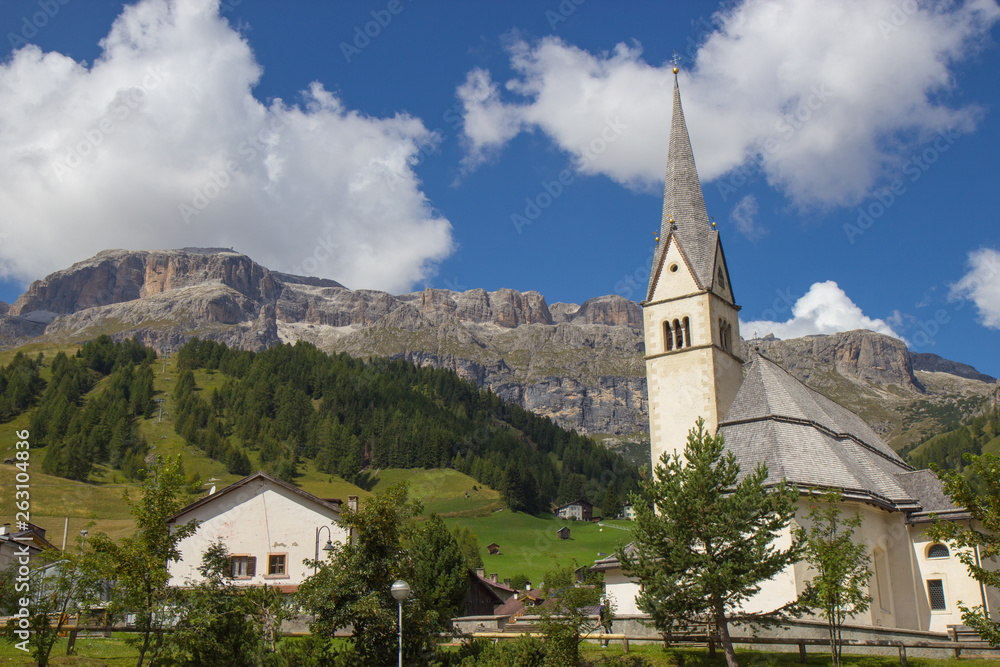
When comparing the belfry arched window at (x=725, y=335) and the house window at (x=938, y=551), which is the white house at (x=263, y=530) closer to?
the belfry arched window at (x=725, y=335)

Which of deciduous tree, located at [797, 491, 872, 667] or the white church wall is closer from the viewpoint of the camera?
deciduous tree, located at [797, 491, 872, 667]

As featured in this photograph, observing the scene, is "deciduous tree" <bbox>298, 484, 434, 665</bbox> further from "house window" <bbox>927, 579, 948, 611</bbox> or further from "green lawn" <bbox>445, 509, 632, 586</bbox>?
"green lawn" <bbox>445, 509, 632, 586</bbox>

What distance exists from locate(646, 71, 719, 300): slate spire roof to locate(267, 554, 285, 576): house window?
2697cm

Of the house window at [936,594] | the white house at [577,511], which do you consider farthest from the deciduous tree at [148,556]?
the white house at [577,511]

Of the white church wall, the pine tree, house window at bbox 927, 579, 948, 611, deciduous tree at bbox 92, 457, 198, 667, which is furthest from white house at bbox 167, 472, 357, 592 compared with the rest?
house window at bbox 927, 579, 948, 611

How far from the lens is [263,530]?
47.9 meters

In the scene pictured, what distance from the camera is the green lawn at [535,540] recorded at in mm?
111100

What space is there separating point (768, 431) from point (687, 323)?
11000 millimetres

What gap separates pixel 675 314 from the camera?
4978cm

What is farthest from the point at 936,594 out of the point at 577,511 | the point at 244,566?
the point at 577,511

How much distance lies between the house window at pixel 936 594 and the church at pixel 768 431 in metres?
0.05

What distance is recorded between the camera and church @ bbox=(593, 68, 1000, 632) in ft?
123

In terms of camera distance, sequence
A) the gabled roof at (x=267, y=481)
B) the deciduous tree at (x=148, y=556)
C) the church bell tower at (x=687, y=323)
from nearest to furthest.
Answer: the deciduous tree at (x=148, y=556)
the church bell tower at (x=687, y=323)
the gabled roof at (x=267, y=481)

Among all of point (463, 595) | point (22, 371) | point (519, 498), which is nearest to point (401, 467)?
point (519, 498)
